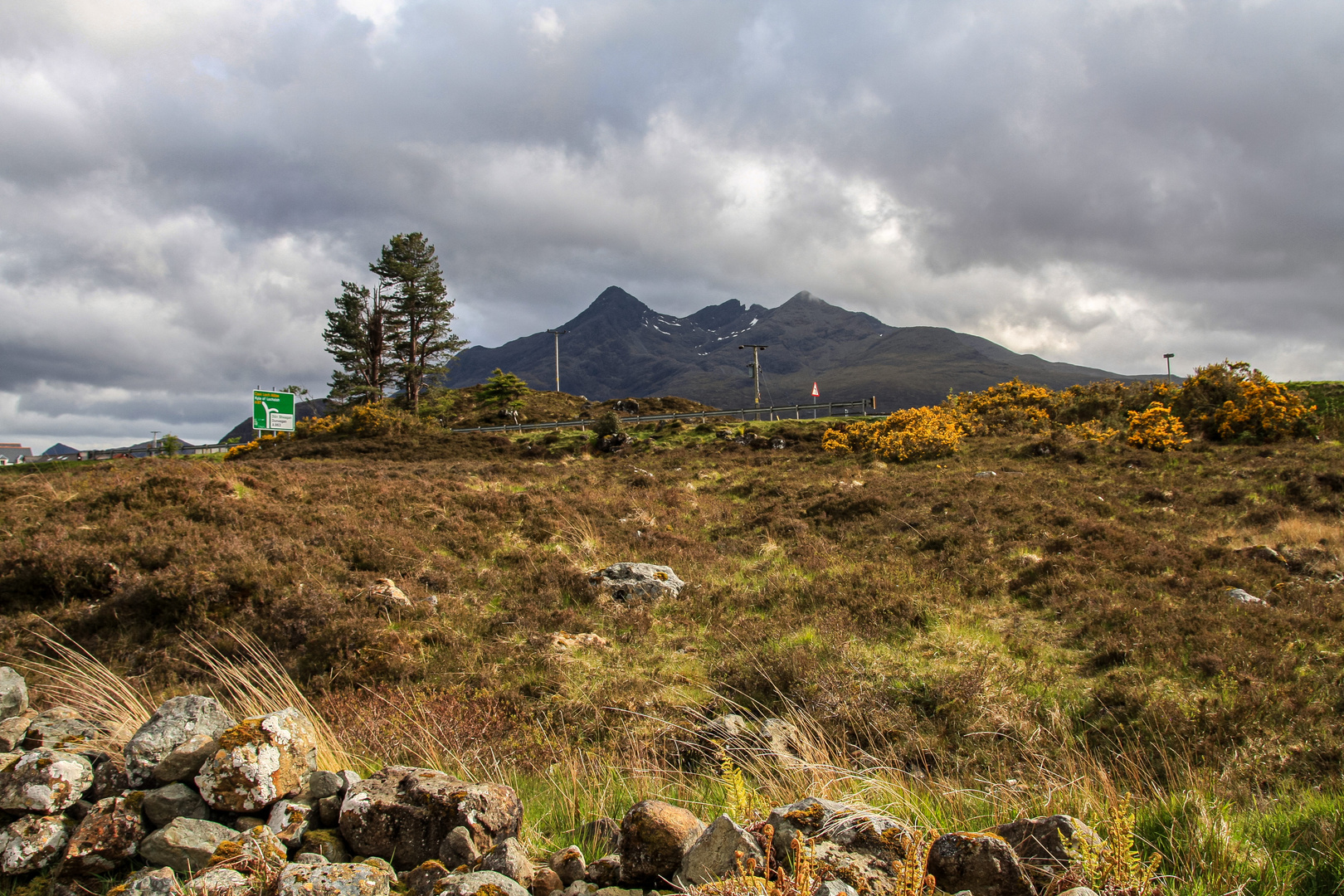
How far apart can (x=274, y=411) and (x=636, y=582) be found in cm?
4228

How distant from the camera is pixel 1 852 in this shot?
115 inches

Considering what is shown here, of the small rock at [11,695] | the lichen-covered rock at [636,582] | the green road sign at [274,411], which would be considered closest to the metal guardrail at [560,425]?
the green road sign at [274,411]

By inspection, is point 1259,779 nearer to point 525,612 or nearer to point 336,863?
point 336,863

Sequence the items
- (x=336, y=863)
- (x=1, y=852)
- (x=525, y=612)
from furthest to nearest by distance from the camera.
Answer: (x=525, y=612) → (x=1, y=852) → (x=336, y=863)

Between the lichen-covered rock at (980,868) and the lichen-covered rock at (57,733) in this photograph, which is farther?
the lichen-covered rock at (57,733)

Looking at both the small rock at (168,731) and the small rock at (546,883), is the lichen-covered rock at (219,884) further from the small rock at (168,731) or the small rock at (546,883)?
the small rock at (546,883)

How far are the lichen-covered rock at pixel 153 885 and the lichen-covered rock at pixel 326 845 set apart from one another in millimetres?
522

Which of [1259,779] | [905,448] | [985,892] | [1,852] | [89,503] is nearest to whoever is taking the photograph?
[985,892]

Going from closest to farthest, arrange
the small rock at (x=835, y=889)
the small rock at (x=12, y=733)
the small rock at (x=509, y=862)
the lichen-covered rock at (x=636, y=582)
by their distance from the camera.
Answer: the small rock at (x=835, y=889) < the small rock at (x=509, y=862) < the small rock at (x=12, y=733) < the lichen-covered rock at (x=636, y=582)

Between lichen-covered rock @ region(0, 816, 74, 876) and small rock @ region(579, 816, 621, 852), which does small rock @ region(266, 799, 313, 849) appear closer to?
lichen-covered rock @ region(0, 816, 74, 876)

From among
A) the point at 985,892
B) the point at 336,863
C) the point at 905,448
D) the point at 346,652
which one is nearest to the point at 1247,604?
the point at 985,892

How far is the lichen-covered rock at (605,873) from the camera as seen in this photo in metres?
2.83

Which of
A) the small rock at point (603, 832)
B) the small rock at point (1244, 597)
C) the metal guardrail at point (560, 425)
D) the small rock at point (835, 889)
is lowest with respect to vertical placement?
the small rock at point (1244, 597)

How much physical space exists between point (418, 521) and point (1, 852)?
32.8ft
